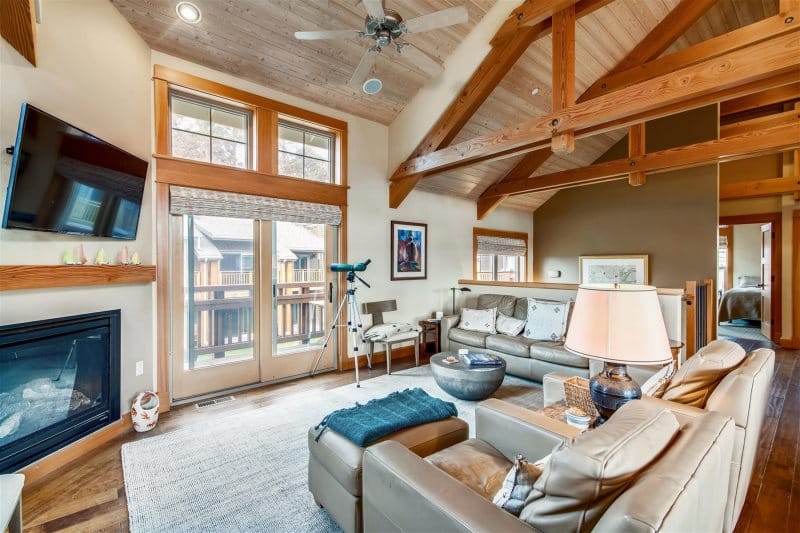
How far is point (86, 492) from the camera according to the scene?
7.02ft

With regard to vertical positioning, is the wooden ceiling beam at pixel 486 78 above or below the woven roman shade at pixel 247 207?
above

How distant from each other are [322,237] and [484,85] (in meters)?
2.53

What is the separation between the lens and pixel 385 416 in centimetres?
192

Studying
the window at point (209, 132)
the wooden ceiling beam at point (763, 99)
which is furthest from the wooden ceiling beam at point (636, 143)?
the window at point (209, 132)

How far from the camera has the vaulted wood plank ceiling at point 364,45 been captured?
3148 mm

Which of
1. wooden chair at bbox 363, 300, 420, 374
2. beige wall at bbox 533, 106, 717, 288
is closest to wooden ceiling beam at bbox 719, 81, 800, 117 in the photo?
beige wall at bbox 533, 106, 717, 288

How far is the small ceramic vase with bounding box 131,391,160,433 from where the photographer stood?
288 centimetres

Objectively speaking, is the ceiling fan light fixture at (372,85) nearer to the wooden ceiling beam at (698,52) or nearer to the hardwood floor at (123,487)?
the wooden ceiling beam at (698,52)

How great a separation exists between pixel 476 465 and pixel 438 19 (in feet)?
9.48

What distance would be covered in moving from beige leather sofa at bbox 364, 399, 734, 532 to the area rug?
80 cm

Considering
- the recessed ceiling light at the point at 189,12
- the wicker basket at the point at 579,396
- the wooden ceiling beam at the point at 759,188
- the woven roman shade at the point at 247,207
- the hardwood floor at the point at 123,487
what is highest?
the recessed ceiling light at the point at 189,12

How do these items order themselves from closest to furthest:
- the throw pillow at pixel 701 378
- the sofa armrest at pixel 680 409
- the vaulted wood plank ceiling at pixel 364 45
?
1. the sofa armrest at pixel 680 409
2. the throw pillow at pixel 701 378
3. the vaulted wood plank ceiling at pixel 364 45

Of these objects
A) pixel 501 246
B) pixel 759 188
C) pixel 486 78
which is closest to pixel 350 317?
pixel 486 78

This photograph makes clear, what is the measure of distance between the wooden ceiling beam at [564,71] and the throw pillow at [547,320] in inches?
71.2
